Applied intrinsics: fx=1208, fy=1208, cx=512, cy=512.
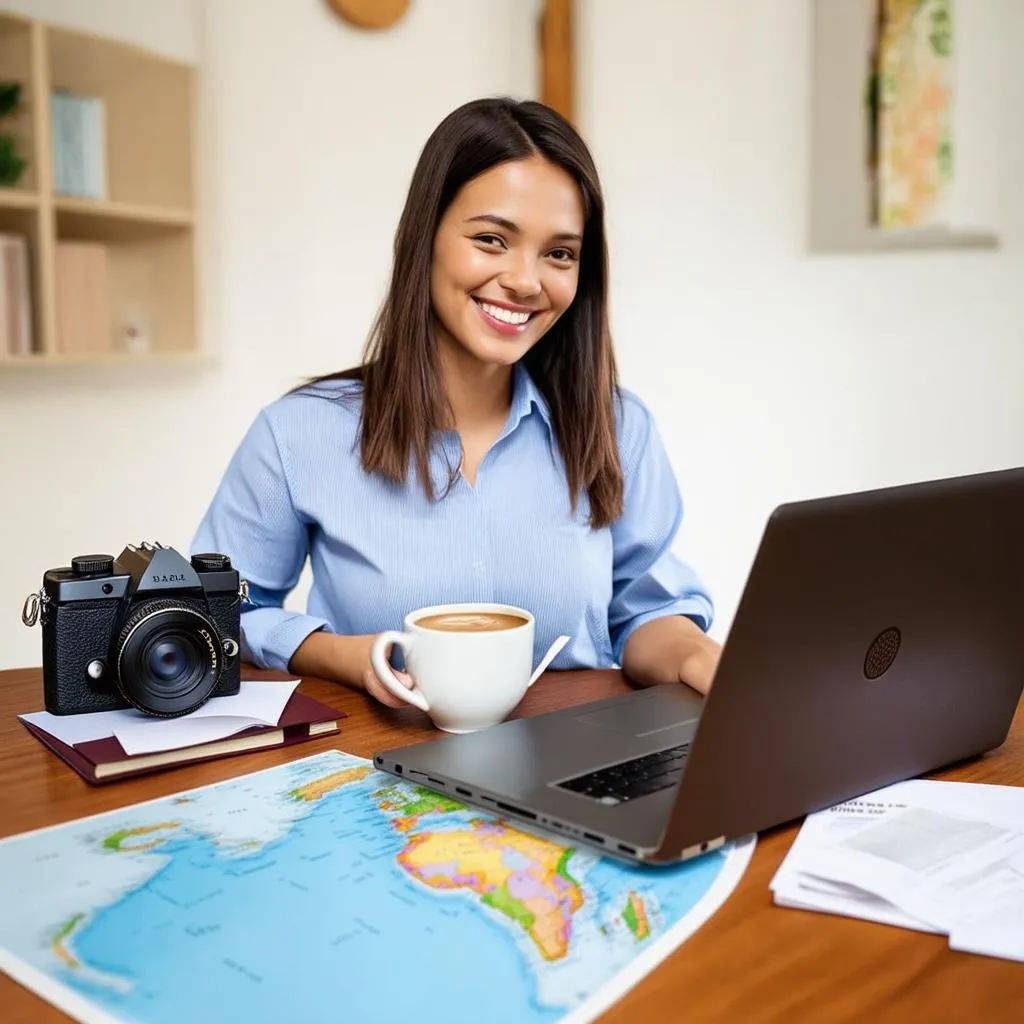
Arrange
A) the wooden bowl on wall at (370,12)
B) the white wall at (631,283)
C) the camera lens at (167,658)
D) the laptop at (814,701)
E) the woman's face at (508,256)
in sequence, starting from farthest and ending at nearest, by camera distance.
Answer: the wooden bowl on wall at (370,12) → the white wall at (631,283) → the woman's face at (508,256) → the camera lens at (167,658) → the laptop at (814,701)

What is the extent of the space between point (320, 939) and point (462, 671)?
1.26ft

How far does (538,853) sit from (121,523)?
2.15 meters

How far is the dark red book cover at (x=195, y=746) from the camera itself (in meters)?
0.98

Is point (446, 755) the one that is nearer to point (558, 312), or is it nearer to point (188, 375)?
point (558, 312)

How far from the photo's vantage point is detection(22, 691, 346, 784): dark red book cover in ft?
3.20

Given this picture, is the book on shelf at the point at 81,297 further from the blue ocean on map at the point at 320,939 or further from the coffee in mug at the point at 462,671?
the blue ocean on map at the point at 320,939

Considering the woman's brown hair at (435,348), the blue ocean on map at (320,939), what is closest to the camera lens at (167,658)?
the blue ocean on map at (320,939)

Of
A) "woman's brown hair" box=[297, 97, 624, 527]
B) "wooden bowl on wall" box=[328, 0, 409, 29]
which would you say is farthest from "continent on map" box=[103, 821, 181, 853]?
"wooden bowl on wall" box=[328, 0, 409, 29]

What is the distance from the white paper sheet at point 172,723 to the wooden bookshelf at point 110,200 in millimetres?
1408

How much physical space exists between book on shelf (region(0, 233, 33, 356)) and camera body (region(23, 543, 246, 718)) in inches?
53.1

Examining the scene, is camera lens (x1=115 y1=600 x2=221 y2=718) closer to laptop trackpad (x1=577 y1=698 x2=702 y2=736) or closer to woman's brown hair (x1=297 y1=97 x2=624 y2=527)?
laptop trackpad (x1=577 y1=698 x2=702 y2=736)

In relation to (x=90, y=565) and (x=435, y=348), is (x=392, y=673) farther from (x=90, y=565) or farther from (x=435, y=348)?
(x=435, y=348)

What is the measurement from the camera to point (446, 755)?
960 mm

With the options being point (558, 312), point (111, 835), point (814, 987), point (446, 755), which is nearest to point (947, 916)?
point (814, 987)
